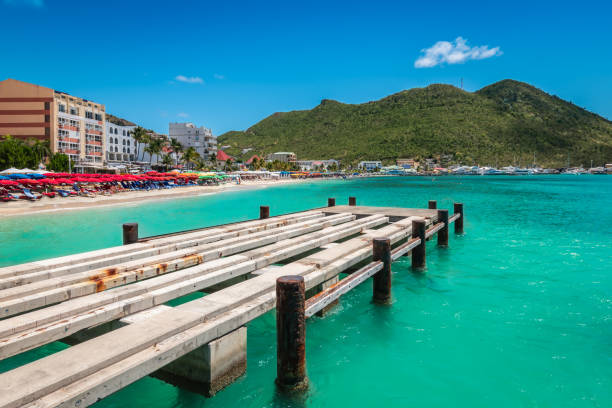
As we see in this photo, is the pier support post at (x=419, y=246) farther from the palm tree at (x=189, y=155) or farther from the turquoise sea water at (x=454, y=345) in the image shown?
the palm tree at (x=189, y=155)

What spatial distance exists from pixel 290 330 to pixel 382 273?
444 centimetres

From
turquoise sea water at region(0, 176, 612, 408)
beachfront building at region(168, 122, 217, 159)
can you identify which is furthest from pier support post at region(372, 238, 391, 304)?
beachfront building at region(168, 122, 217, 159)

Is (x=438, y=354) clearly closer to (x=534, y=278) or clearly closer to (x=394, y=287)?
(x=394, y=287)

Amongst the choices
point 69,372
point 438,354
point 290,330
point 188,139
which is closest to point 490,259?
point 438,354

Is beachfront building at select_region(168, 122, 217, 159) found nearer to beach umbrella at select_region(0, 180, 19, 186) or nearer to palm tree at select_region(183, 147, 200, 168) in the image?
palm tree at select_region(183, 147, 200, 168)

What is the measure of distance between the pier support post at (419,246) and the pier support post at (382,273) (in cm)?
304

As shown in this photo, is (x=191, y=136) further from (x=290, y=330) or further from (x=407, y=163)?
(x=290, y=330)

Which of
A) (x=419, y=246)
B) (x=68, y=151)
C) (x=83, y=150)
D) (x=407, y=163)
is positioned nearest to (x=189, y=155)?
(x=83, y=150)

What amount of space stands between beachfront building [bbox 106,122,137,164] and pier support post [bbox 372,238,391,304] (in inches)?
3326

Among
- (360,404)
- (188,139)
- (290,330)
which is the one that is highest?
(188,139)

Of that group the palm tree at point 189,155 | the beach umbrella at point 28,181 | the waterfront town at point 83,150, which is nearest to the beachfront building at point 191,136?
the waterfront town at point 83,150

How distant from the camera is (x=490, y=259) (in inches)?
611

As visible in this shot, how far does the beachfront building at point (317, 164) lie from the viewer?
17362 cm

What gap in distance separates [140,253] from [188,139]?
395 ft
